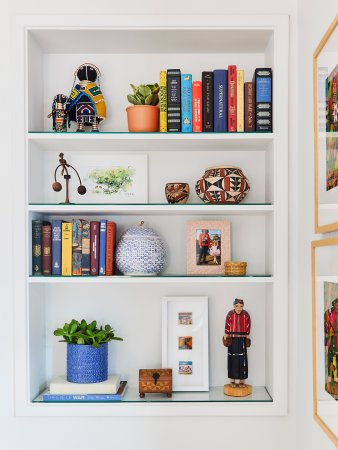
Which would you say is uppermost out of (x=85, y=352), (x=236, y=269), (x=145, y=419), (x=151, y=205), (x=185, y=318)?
(x=151, y=205)

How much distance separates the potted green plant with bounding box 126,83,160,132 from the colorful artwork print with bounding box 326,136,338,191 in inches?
32.7

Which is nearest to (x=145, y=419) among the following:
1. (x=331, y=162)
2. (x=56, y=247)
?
(x=56, y=247)

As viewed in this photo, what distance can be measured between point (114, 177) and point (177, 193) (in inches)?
11.8

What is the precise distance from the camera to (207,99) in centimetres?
232

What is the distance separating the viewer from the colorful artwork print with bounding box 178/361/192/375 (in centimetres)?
244

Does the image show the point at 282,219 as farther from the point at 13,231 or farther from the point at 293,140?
the point at 13,231

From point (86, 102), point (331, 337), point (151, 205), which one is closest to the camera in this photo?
point (331, 337)

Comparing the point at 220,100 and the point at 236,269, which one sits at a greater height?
the point at 220,100

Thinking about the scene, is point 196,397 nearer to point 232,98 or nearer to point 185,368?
point 185,368

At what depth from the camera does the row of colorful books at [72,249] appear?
2.35 metres

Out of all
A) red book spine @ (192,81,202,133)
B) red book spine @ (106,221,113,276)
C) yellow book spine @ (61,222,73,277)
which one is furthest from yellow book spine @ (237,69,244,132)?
yellow book spine @ (61,222,73,277)

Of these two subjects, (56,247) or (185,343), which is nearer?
(56,247)

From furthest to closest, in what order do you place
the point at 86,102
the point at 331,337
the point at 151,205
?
the point at 86,102 → the point at 151,205 → the point at 331,337

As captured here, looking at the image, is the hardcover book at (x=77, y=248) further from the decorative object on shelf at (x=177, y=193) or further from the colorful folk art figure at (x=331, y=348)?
the colorful folk art figure at (x=331, y=348)
